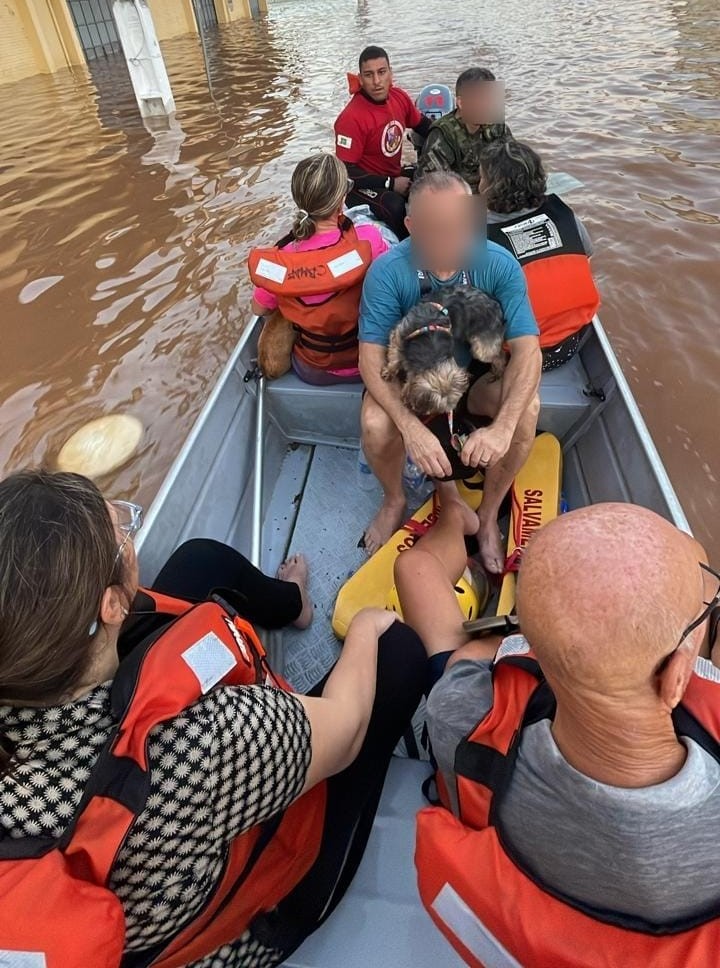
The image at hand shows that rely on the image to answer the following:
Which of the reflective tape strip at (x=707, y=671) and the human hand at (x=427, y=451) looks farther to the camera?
the human hand at (x=427, y=451)

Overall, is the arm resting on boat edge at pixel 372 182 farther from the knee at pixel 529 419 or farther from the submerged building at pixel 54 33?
the submerged building at pixel 54 33

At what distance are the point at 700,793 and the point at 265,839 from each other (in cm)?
72

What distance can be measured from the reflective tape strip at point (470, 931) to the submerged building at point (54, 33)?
12271 mm

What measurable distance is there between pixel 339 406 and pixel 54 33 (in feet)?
45.7

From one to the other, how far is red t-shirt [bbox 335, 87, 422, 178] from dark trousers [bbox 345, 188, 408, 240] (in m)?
0.42

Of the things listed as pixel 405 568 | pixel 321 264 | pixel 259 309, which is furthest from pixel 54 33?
pixel 405 568

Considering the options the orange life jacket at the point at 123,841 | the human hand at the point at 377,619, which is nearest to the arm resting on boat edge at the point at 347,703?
the human hand at the point at 377,619

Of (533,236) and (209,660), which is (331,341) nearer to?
(533,236)

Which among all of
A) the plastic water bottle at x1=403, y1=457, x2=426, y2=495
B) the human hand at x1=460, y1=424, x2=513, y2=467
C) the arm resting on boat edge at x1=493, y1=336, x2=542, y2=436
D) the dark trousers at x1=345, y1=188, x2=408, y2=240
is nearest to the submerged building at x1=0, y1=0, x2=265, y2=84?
the dark trousers at x1=345, y1=188, x2=408, y2=240

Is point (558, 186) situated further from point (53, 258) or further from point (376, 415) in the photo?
point (53, 258)

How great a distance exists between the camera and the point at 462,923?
92 centimetres

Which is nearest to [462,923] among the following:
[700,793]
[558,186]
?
[700,793]

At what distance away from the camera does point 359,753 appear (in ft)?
4.50

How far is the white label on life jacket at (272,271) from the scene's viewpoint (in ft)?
8.03
